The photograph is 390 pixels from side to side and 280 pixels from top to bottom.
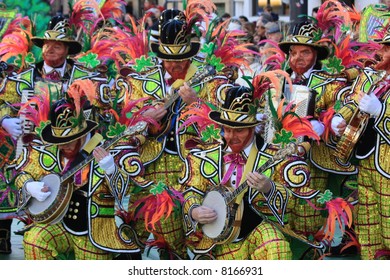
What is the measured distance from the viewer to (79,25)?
11.3 metres

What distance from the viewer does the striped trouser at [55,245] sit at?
28.0 ft

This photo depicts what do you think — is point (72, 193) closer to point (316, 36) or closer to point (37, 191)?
point (37, 191)

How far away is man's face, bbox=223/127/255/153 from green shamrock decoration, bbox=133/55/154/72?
213 cm

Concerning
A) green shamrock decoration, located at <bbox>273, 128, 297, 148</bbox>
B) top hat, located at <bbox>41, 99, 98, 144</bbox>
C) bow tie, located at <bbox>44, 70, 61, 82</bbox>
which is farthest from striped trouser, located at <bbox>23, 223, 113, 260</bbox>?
bow tie, located at <bbox>44, 70, 61, 82</bbox>

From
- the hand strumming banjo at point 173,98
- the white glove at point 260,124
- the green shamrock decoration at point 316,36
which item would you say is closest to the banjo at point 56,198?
the white glove at point 260,124

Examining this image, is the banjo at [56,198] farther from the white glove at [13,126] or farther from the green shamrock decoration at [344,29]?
the green shamrock decoration at [344,29]

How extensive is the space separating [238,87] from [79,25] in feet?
10.9

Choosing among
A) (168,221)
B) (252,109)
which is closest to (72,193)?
(168,221)

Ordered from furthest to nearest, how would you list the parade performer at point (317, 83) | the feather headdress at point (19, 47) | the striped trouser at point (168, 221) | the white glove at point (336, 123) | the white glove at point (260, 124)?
1. the feather headdress at point (19, 47)
2. the parade performer at point (317, 83)
3. the white glove at point (336, 123)
4. the striped trouser at point (168, 221)
5. the white glove at point (260, 124)

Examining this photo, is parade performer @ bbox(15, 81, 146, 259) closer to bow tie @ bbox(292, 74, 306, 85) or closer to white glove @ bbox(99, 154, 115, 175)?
white glove @ bbox(99, 154, 115, 175)

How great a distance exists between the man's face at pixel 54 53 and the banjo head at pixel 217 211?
3.07 m

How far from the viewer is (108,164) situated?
842 centimetres

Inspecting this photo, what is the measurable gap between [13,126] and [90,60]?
108 cm

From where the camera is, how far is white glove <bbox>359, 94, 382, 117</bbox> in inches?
340
